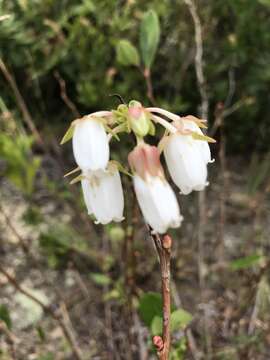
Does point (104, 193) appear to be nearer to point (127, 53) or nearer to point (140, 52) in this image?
point (127, 53)

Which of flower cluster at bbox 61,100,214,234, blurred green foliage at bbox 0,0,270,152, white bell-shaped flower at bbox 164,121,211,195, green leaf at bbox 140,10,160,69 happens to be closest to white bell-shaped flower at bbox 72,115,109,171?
flower cluster at bbox 61,100,214,234

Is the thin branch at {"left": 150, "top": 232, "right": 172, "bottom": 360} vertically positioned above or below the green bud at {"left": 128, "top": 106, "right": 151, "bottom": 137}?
below

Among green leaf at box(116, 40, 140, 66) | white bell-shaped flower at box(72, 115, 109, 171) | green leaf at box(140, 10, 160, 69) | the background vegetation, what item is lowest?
the background vegetation

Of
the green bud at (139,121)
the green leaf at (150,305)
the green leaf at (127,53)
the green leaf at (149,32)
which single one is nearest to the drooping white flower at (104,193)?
the green bud at (139,121)

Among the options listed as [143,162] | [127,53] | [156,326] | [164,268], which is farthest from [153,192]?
[127,53]

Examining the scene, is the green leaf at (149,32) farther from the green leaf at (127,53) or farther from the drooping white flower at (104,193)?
the drooping white flower at (104,193)

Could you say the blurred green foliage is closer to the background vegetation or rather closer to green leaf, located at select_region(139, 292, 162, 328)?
the background vegetation

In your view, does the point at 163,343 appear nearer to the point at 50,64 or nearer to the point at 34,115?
the point at 50,64
